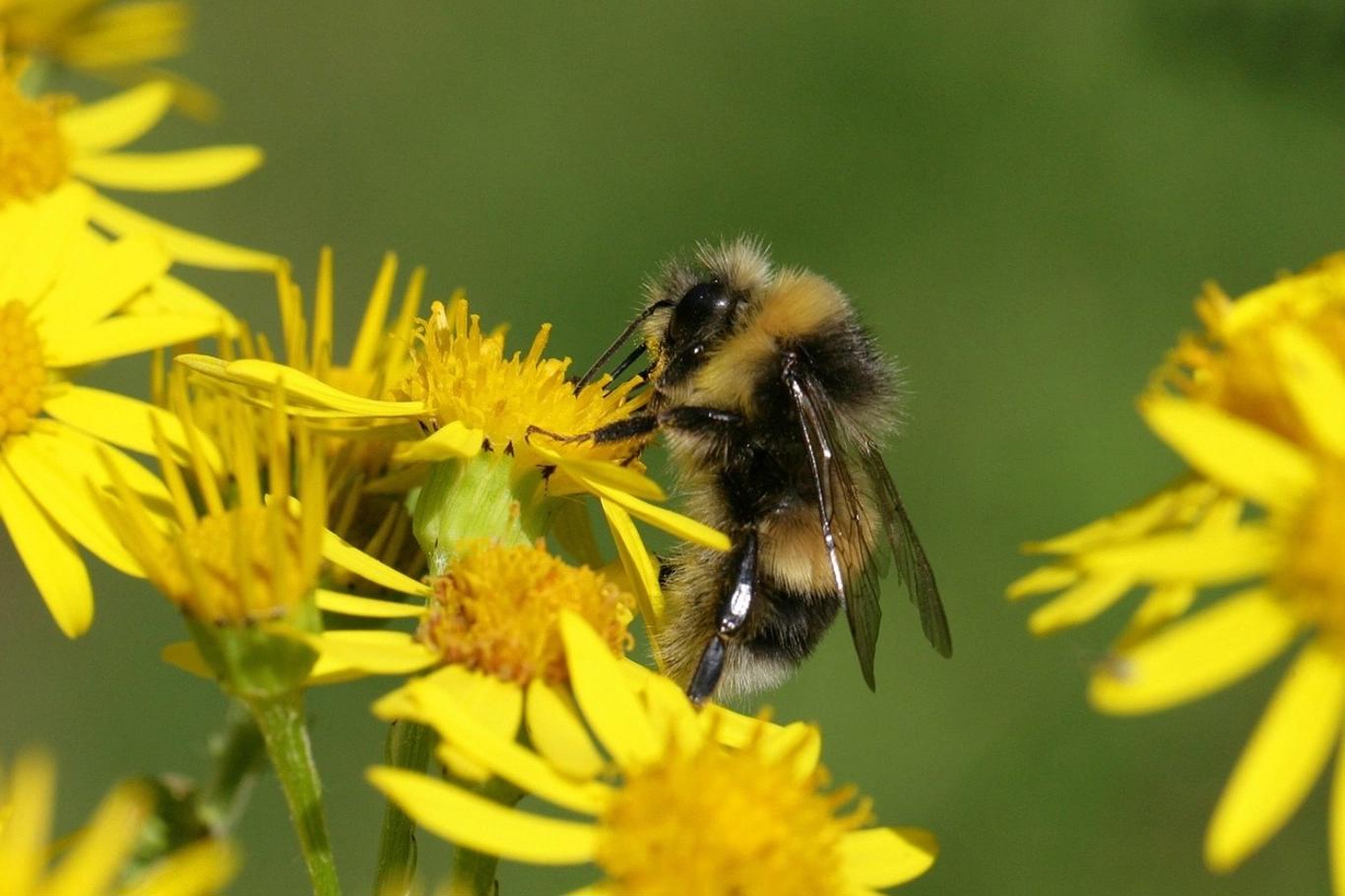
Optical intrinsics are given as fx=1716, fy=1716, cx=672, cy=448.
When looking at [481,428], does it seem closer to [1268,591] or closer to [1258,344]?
[1258,344]

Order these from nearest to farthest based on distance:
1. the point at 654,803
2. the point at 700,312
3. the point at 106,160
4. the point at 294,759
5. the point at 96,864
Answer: the point at 96,864
the point at 654,803
the point at 294,759
the point at 700,312
the point at 106,160

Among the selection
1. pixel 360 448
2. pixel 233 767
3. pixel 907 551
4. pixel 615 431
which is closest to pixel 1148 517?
pixel 907 551

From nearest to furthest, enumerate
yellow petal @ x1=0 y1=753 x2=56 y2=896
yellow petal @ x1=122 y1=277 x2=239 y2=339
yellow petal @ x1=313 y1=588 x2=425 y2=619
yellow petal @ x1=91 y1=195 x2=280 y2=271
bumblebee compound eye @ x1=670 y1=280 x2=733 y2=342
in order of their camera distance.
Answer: yellow petal @ x1=0 y1=753 x2=56 y2=896 < yellow petal @ x1=313 y1=588 x2=425 y2=619 < yellow petal @ x1=122 y1=277 x2=239 y2=339 < bumblebee compound eye @ x1=670 y1=280 x2=733 y2=342 < yellow petal @ x1=91 y1=195 x2=280 y2=271

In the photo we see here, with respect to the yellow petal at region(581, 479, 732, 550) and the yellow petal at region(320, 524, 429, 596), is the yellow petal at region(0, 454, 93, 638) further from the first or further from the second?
the yellow petal at region(581, 479, 732, 550)

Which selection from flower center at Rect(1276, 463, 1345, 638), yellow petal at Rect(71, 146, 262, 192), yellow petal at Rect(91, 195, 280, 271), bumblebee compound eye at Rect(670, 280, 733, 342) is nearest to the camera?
flower center at Rect(1276, 463, 1345, 638)

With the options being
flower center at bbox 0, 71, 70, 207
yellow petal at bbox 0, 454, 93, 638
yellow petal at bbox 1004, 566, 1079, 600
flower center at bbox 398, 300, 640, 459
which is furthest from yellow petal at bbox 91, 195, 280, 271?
yellow petal at bbox 1004, 566, 1079, 600
